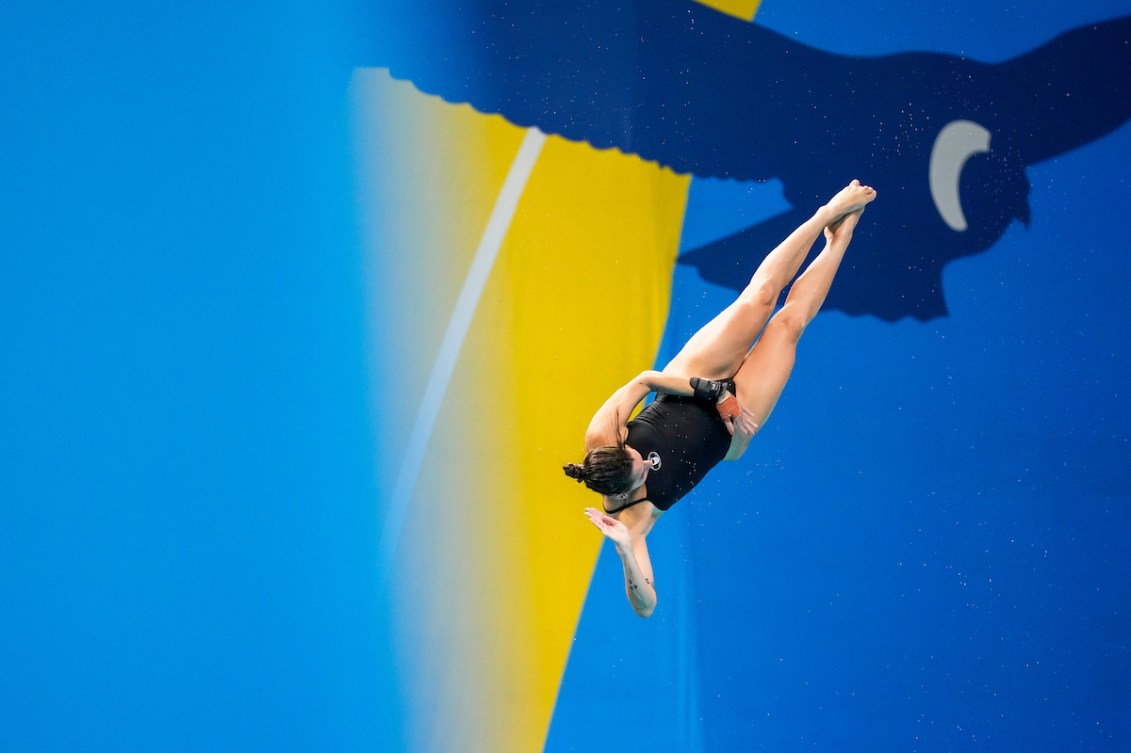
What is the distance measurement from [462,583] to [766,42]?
9.90 feet

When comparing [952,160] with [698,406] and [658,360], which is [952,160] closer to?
[658,360]

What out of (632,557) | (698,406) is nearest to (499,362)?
(698,406)

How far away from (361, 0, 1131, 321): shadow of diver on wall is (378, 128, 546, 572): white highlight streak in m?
0.39

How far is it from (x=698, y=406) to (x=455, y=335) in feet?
4.94

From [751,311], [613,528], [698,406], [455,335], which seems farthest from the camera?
[455,335]

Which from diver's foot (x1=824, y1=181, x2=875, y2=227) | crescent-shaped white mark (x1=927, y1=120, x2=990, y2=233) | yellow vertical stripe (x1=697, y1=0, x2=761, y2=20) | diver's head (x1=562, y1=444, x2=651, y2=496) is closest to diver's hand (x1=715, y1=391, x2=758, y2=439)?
diver's head (x1=562, y1=444, x2=651, y2=496)

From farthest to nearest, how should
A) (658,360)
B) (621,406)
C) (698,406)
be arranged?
(658,360) < (698,406) < (621,406)

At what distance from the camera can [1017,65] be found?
20.0ft

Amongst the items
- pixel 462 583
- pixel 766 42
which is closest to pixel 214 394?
pixel 462 583

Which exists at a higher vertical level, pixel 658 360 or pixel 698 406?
pixel 658 360

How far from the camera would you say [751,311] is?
182 inches

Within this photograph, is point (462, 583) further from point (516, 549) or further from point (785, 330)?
point (785, 330)

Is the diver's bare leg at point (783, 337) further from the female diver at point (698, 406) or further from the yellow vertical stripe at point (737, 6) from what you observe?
the yellow vertical stripe at point (737, 6)

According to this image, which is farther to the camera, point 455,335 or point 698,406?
point 455,335
